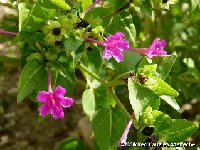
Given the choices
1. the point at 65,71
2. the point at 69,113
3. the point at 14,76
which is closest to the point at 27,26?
the point at 65,71

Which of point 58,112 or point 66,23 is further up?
point 66,23

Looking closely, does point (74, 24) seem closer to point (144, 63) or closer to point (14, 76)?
point (144, 63)

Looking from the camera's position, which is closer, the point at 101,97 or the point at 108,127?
the point at 108,127

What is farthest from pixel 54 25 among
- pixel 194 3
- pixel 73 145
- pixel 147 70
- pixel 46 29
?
pixel 73 145

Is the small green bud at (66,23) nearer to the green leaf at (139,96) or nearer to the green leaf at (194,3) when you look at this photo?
the green leaf at (139,96)

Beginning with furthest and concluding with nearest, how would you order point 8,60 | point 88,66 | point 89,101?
point 8,60 < point 89,101 < point 88,66

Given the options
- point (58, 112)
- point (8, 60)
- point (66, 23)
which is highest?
point (66, 23)

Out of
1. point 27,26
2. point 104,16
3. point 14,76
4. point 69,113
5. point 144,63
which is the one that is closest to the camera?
point 27,26

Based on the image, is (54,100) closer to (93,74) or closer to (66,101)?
(66,101)

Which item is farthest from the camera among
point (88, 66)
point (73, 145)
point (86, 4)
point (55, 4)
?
point (73, 145)
